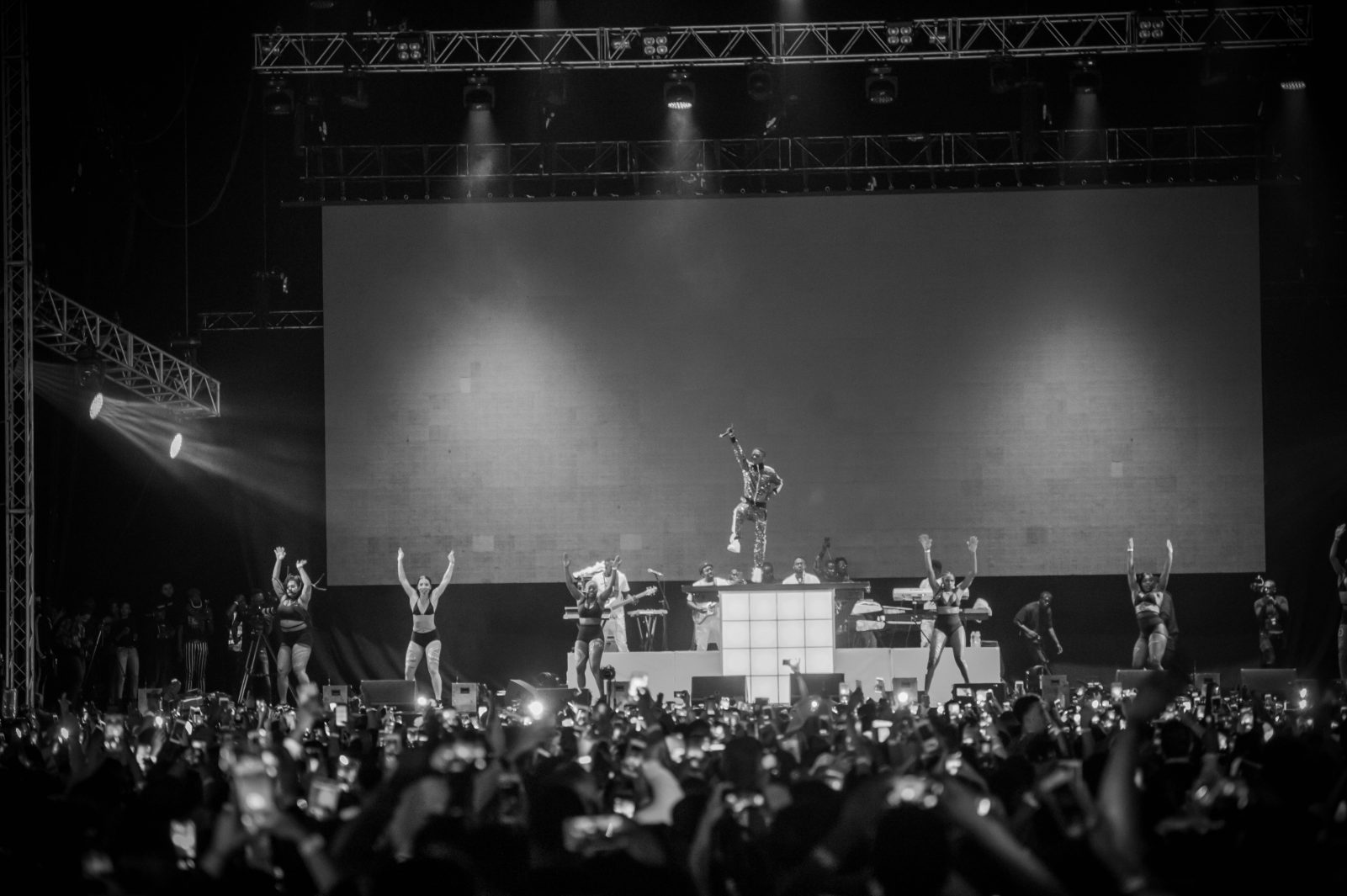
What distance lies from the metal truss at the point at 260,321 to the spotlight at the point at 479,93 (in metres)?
4.37

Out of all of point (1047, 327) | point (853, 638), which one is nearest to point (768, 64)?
point (1047, 327)

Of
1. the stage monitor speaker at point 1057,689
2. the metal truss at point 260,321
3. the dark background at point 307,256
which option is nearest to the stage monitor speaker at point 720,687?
the stage monitor speaker at point 1057,689

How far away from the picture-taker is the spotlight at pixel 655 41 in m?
20.2

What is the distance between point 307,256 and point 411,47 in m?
4.81

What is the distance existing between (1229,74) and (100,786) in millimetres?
18382

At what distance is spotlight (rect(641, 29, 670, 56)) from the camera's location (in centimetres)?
2023

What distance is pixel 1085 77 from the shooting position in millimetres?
20609

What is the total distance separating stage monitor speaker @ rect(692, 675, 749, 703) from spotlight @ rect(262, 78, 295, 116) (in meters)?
10.1

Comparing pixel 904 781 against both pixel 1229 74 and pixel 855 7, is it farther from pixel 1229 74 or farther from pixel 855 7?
pixel 855 7

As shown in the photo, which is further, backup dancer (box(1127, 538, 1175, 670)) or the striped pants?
the striped pants

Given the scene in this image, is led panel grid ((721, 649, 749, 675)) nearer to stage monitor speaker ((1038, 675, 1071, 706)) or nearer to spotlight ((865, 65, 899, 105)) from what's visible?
stage monitor speaker ((1038, 675, 1071, 706))

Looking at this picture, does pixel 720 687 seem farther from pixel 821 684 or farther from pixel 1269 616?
pixel 1269 616

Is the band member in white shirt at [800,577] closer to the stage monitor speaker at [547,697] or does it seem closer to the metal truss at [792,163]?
the stage monitor speaker at [547,697]

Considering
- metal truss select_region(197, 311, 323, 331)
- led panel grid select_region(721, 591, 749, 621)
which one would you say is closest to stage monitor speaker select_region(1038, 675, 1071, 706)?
led panel grid select_region(721, 591, 749, 621)
